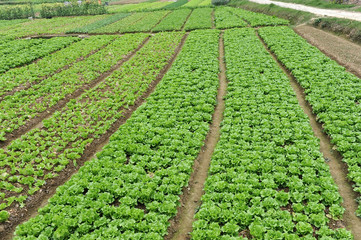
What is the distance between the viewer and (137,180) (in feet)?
32.4

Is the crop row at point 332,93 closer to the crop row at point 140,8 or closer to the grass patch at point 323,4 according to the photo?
the grass patch at point 323,4

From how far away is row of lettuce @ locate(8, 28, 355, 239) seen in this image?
7.91 metres

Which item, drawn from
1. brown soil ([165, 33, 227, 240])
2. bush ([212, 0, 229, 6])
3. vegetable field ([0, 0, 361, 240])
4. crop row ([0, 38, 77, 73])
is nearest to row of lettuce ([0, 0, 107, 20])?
bush ([212, 0, 229, 6])

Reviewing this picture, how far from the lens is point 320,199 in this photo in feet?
27.7

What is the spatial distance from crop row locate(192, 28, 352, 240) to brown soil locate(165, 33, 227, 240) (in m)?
0.60

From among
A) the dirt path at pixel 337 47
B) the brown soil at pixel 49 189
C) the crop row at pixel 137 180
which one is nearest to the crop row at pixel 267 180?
the crop row at pixel 137 180

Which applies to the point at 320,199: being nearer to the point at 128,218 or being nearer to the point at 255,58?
the point at 128,218

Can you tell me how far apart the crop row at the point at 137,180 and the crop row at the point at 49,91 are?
25.1 feet

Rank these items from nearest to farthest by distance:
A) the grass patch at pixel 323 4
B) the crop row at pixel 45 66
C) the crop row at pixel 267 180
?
the crop row at pixel 267 180 < the crop row at pixel 45 66 < the grass patch at pixel 323 4

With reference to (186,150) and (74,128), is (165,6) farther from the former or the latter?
(186,150)

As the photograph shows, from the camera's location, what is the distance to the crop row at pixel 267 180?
771 cm

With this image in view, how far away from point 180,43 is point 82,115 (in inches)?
751

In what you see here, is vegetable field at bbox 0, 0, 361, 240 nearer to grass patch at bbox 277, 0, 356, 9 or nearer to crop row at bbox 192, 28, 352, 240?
crop row at bbox 192, 28, 352, 240

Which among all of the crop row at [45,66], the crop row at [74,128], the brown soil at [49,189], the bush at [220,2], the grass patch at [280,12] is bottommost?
the brown soil at [49,189]
